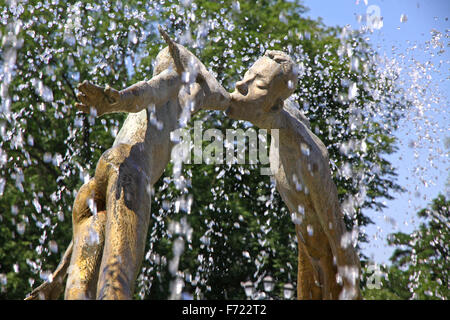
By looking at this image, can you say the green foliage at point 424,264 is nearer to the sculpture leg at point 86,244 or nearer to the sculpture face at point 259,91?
the sculpture face at point 259,91

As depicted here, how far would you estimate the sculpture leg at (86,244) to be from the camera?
441 centimetres

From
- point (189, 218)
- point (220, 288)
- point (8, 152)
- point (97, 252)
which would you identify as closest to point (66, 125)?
point (8, 152)

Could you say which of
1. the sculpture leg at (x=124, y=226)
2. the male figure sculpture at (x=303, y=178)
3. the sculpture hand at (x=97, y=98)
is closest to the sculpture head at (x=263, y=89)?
the male figure sculpture at (x=303, y=178)

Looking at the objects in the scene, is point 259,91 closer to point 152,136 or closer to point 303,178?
point 303,178

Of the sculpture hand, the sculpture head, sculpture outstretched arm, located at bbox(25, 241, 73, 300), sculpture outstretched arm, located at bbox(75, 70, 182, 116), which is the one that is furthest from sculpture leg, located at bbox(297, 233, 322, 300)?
the sculpture hand

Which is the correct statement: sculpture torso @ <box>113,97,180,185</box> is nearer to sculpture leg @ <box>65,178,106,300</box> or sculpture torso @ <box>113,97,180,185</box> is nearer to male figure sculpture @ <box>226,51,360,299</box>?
sculpture leg @ <box>65,178,106,300</box>

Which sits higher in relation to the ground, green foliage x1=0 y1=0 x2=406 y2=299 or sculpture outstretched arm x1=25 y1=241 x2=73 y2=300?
green foliage x1=0 y1=0 x2=406 y2=299

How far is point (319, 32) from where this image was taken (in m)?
17.3

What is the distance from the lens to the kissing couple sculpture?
4387 mm

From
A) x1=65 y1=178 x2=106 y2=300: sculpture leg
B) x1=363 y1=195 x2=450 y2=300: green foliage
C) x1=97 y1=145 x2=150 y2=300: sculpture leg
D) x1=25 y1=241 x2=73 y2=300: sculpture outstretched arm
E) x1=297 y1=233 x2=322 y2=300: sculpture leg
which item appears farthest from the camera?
x1=363 y1=195 x2=450 y2=300: green foliage

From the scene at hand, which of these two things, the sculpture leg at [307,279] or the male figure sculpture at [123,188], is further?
the sculpture leg at [307,279]

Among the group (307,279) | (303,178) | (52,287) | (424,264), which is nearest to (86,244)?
(52,287)

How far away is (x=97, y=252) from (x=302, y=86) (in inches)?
427
